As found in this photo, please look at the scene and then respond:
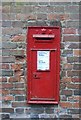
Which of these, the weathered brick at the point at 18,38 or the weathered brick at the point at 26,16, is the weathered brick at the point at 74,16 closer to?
the weathered brick at the point at 26,16

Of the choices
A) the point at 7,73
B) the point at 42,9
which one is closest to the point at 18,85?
the point at 7,73

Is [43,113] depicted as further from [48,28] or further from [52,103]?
[48,28]

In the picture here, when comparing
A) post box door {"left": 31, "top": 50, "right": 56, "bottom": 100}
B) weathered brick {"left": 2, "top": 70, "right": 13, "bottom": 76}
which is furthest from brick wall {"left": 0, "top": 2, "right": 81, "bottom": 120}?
post box door {"left": 31, "top": 50, "right": 56, "bottom": 100}

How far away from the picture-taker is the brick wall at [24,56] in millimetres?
3814

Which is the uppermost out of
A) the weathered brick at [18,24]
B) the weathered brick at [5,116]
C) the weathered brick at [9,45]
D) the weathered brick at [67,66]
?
the weathered brick at [18,24]

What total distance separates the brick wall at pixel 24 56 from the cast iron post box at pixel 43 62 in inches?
2.6

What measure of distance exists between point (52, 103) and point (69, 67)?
1.69 ft

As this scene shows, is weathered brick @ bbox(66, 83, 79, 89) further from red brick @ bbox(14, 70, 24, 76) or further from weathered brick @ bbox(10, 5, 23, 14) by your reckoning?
weathered brick @ bbox(10, 5, 23, 14)

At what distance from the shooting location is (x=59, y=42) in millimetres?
3807

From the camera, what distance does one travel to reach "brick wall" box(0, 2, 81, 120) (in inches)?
150

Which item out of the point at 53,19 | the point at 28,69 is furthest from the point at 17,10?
the point at 28,69

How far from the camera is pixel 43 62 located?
12.5 feet

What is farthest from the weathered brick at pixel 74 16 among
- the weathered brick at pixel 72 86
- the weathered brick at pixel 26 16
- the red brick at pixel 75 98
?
the red brick at pixel 75 98

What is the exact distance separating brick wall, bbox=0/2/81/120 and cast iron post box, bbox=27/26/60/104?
0.07 m
